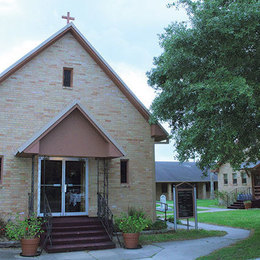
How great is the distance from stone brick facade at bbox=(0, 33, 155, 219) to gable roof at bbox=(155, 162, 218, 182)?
27.7 meters

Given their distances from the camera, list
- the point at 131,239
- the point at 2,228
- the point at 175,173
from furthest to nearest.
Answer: the point at 175,173, the point at 2,228, the point at 131,239

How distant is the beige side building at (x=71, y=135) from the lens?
12398 millimetres

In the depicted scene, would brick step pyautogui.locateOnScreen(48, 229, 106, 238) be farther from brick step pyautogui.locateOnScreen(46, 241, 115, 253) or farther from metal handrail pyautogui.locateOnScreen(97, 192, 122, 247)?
brick step pyautogui.locateOnScreen(46, 241, 115, 253)

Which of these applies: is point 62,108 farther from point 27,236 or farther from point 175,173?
point 175,173

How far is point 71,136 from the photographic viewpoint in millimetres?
12438

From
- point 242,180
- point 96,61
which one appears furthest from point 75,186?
point 242,180

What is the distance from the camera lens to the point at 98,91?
14.7m

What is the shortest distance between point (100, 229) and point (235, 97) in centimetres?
689

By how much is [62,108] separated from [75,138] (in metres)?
1.92

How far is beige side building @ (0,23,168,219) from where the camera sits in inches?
488

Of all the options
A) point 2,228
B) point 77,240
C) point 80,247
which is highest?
point 2,228

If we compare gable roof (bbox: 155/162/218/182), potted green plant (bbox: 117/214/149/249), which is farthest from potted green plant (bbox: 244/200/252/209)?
potted green plant (bbox: 117/214/149/249)

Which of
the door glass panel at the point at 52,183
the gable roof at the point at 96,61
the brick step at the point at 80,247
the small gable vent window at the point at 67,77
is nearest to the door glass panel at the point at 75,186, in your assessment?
the door glass panel at the point at 52,183

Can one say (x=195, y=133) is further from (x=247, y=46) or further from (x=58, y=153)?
(x=58, y=153)
